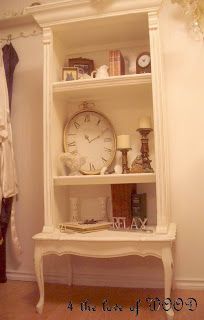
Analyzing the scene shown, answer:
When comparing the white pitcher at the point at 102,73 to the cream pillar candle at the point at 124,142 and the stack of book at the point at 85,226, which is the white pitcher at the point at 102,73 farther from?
the stack of book at the point at 85,226

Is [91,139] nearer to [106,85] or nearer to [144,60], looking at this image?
[106,85]

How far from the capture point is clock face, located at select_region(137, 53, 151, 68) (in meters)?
2.27

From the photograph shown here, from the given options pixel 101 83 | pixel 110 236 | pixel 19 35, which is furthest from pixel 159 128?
pixel 19 35

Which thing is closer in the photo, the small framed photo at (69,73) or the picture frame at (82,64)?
the small framed photo at (69,73)

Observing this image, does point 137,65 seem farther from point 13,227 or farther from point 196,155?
point 13,227

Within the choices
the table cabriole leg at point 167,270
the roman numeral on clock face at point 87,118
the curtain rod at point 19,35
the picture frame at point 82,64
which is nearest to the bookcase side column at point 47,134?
the picture frame at point 82,64

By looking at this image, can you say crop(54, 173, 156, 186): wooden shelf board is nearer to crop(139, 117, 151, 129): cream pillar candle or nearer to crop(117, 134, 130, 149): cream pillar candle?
crop(117, 134, 130, 149): cream pillar candle

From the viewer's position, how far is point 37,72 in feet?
9.33

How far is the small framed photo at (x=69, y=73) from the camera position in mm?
2385

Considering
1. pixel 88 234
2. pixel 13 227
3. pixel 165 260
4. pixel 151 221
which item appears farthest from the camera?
pixel 13 227

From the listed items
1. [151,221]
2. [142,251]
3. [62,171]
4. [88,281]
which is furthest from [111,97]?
[88,281]

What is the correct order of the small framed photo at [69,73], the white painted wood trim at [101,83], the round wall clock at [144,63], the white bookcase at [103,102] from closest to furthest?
the white bookcase at [103,102], the white painted wood trim at [101,83], the round wall clock at [144,63], the small framed photo at [69,73]

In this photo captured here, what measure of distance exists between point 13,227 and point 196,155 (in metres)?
1.55

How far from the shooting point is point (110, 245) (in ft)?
6.58
